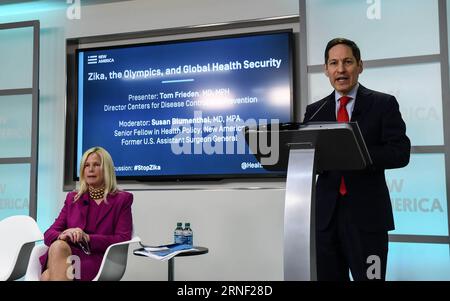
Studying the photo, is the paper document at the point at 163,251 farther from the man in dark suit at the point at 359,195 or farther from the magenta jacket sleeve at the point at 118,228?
the man in dark suit at the point at 359,195

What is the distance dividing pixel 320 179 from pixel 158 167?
2.07m

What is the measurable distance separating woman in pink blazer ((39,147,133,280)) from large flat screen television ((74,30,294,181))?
94 cm

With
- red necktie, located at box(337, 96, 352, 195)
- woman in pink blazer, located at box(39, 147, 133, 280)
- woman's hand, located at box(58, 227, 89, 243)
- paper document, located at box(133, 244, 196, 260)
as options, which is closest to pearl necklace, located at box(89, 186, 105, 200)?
woman in pink blazer, located at box(39, 147, 133, 280)

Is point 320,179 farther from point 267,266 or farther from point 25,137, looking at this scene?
point 25,137

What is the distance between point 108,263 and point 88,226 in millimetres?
284

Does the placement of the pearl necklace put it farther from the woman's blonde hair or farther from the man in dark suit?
the man in dark suit

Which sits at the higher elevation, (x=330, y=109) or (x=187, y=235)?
(x=330, y=109)

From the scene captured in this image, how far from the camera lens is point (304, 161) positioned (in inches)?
58.9

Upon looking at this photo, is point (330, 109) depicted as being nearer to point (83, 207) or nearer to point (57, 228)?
point (83, 207)

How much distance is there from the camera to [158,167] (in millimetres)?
3773

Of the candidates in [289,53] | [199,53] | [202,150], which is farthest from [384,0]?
[202,150]

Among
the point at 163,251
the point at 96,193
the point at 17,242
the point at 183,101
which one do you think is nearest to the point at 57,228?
the point at 96,193

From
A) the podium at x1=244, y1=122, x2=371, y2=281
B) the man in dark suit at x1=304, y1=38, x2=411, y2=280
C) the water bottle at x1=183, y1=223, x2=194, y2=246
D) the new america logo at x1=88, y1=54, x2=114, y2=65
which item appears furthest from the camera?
the new america logo at x1=88, y1=54, x2=114, y2=65

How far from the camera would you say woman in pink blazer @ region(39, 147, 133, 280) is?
8.42 feet
